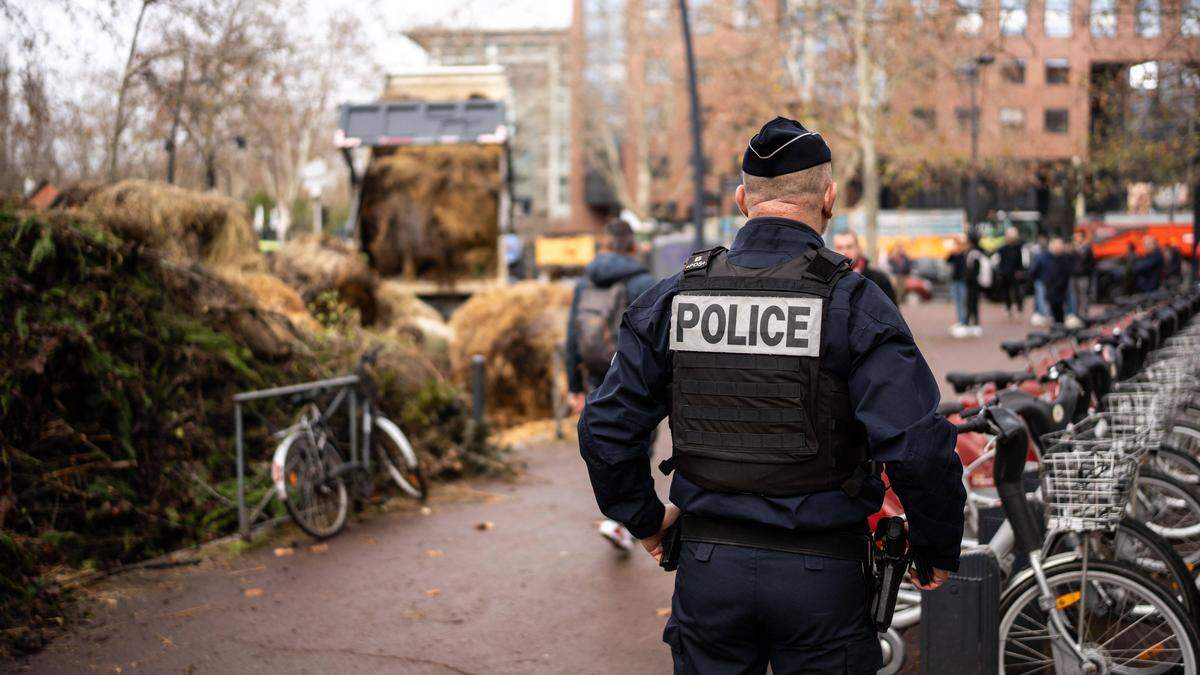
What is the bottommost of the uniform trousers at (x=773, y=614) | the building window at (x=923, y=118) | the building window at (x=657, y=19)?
the uniform trousers at (x=773, y=614)

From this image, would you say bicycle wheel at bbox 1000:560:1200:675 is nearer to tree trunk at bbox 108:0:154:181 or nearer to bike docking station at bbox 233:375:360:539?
bike docking station at bbox 233:375:360:539

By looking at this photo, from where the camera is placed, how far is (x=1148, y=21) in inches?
415

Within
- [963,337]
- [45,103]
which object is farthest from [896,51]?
[45,103]

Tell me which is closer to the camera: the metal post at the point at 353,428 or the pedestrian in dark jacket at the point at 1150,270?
the metal post at the point at 353,428

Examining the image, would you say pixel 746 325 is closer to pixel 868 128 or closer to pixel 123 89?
pixel 123 89

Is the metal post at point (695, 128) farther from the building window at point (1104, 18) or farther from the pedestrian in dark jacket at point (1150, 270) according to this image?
the pedestrian in dark jacket at point (1150, 270)

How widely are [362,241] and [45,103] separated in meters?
7.75

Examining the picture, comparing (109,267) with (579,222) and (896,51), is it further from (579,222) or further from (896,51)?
(579,222)

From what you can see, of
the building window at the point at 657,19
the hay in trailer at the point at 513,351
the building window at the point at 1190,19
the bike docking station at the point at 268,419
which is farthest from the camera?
the building window at the point at 657,19

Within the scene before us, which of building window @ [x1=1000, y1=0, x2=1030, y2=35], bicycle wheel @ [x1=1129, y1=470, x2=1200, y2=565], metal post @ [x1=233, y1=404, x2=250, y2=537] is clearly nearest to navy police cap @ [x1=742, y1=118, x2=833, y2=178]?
bicycle wheel @ [x1=1129, y1=470, x2=1200, y2=565]

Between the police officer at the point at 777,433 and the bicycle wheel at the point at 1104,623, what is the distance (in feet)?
4.00

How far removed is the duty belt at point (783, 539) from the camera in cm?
272

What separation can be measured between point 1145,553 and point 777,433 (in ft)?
6.63

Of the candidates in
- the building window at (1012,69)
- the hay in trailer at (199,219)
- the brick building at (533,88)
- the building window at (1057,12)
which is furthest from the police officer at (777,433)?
the brick building at (533,88)
